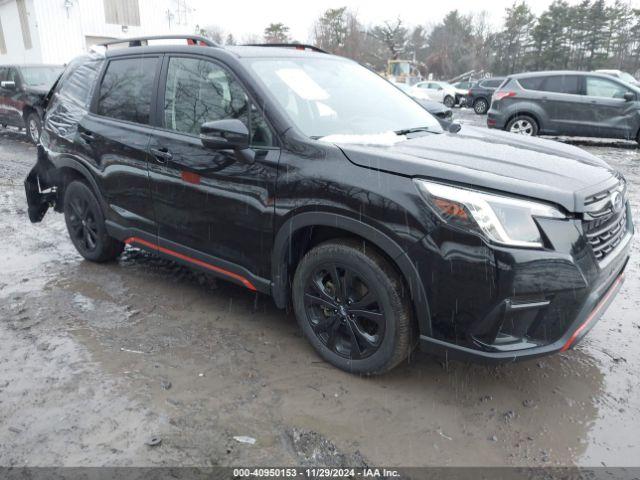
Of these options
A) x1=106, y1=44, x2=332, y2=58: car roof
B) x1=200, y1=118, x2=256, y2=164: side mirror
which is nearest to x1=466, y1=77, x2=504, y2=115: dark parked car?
x1=106, y1=44, x2=332, y2=58: car roof

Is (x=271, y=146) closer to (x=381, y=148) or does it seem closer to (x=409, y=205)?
(x=381, y=148)

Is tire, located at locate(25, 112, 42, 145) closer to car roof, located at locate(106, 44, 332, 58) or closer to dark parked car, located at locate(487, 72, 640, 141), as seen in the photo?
car roof, located at locate(106, 44, 332, 58)

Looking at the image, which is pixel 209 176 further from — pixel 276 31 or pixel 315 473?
pixel 276 31

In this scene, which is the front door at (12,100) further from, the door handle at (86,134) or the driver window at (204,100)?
the driver window at (204,100)

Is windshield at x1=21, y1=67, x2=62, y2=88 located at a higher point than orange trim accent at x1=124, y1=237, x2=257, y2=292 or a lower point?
higher

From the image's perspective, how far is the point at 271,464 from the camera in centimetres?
226

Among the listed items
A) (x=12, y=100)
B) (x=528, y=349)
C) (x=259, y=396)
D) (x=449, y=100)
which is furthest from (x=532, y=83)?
(x=449, y=100)

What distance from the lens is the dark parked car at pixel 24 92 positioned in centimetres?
1113

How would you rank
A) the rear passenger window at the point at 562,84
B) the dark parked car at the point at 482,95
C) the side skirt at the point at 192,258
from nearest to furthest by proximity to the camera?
the side skirt at the point at 192,258 → the rear passenger window at the point at 562,84 → the dark parked car at the point at 482,95

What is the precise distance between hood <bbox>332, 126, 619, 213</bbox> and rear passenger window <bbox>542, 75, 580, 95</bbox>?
31.2 ft

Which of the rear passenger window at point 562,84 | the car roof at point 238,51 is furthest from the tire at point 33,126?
the rear passenger window at point 562,84

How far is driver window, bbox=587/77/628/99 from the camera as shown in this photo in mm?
10984

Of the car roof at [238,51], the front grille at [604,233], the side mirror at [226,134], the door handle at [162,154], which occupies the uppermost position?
the car roof at [238,51]

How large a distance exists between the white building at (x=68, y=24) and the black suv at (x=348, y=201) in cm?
2154
